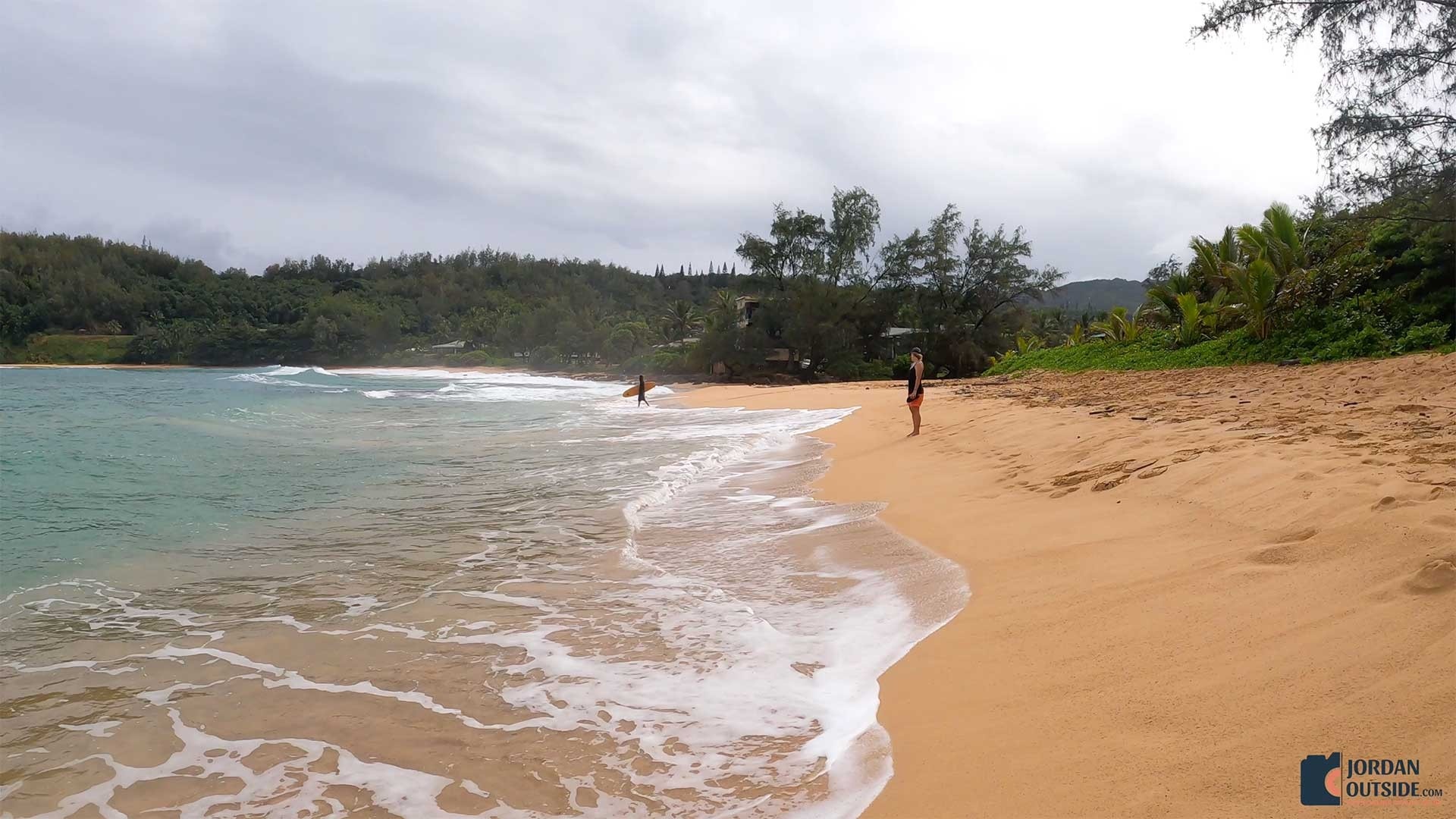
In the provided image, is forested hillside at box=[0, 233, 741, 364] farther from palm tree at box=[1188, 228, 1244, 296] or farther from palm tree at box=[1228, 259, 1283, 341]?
palm tree at box=[1228, 259, 1283, 341]

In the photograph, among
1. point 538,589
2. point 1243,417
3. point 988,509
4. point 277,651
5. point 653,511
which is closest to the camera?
point 277,651

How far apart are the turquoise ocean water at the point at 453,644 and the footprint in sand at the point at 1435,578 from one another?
204cm

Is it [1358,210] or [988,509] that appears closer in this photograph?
[988,509]

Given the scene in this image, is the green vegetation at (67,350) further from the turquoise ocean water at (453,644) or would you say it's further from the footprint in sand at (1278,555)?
the footprint in sand at (1278,555)

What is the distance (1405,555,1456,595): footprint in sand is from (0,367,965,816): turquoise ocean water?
2.04 meters

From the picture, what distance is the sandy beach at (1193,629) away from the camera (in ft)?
7.19

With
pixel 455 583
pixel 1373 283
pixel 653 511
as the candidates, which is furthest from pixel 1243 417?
pixel 1373 283

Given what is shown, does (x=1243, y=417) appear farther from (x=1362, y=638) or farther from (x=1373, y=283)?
(x=1373, y=283)

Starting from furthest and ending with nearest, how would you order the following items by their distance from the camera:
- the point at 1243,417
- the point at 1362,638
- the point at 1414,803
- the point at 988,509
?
the point at 1243,417 → the point at 988,509 → the point at 1362,638 → the point at 1414,803

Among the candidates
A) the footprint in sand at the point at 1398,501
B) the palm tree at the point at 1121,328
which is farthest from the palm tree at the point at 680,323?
the footprint in sand at the point at 1398,501

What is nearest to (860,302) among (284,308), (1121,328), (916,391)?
(1121,328)

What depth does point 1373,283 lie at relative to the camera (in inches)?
555

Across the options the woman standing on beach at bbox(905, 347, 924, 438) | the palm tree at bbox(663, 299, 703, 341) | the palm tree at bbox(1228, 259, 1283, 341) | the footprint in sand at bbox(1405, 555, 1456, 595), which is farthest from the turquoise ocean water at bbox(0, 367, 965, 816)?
the palm tree at bbox(663, 299, 703, 341)

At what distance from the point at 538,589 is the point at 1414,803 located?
4652 mm
